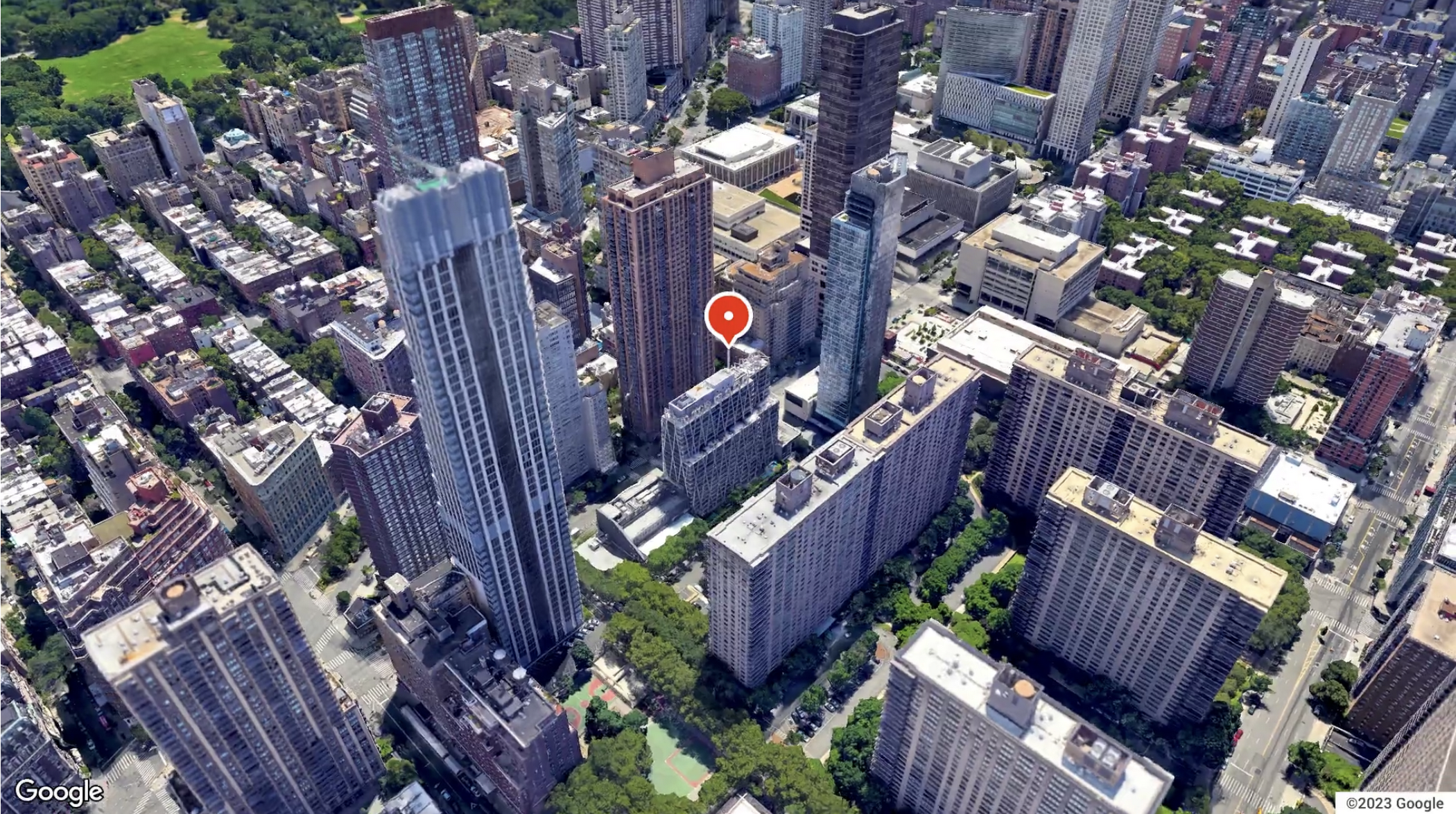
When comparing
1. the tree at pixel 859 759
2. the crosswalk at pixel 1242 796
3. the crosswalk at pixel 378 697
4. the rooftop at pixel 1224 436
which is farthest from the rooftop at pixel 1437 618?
the crosswalk at pixel 378 697

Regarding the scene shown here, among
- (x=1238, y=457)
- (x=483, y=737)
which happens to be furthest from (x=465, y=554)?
(x=1238, y=457)

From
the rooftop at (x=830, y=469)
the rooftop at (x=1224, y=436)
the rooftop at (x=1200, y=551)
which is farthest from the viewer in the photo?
the rooftop at (x=1224, y=436)

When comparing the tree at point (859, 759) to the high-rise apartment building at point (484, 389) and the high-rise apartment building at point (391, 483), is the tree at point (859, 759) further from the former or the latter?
the high-rise apartment building at point (391, 483)

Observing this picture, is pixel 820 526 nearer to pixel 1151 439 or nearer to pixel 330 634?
pixel 1151 439

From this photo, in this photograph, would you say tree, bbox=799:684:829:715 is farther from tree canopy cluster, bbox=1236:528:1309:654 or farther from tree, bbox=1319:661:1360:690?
tree, bbox=1319:661:1360:690

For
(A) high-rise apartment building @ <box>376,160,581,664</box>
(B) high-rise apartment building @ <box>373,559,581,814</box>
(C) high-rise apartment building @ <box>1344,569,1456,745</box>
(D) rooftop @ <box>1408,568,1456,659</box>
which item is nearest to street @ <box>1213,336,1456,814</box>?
(C) high-rise apartment building @ <box>1344,569,1456,745</box>

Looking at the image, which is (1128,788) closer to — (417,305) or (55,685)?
(417,305)

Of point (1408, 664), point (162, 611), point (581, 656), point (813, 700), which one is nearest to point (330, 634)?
point (581, 656)
